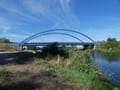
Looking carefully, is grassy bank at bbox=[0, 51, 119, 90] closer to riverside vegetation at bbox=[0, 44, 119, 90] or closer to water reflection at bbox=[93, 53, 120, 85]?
riverside vegetation at bbox=[0, 44, 119, 90]

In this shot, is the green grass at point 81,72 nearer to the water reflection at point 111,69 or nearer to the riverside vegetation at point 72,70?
the riverside vegetation at point 72,70

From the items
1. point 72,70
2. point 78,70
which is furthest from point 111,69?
point 72,70

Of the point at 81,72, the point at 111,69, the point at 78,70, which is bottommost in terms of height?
the point at 111,69

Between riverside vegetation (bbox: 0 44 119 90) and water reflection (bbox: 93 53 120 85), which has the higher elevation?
riverside vegetation (bbox: 0 44 119 90)

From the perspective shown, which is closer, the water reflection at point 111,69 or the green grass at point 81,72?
the green grass at point 81,72

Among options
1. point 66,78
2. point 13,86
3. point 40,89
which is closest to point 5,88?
point 13,86

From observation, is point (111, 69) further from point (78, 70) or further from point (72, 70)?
point (72, 70)

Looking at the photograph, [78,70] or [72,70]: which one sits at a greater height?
[72,70]

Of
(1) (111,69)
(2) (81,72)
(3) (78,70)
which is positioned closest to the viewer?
(2) (81,72)

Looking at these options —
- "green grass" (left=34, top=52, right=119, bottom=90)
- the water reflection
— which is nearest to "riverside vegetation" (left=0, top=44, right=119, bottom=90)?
"green grass" (left=34, top=52, right=119, bottom=90)

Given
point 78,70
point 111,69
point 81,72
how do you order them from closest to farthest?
point 81,72, point 78,70, point 111,69

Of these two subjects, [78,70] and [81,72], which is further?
[78,70]

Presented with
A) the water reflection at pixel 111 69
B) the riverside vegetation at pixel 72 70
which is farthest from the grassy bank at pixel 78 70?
the water reflection at pixel 111 69

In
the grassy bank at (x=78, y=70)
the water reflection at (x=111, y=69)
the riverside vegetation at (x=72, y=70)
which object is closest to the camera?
the riverside vegetation at (x=72, y=70)
